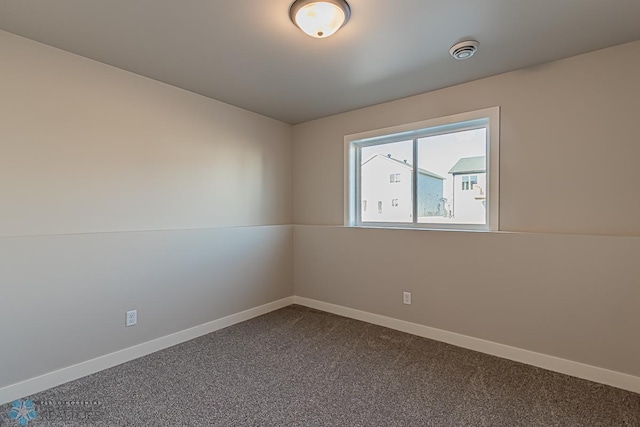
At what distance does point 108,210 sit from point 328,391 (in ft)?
7.12

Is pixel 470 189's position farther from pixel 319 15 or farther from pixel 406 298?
pixel 319 15

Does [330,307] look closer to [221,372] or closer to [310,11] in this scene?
[221,372]

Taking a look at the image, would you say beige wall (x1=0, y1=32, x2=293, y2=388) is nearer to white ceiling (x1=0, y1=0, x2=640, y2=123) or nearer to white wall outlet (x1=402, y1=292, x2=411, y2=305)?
white ceiling (x1=0, y1=0, x2=640, y2=123)

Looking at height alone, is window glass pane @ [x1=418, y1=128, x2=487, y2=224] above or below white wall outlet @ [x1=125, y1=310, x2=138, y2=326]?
above

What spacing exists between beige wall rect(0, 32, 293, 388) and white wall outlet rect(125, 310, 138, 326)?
1.4 inches

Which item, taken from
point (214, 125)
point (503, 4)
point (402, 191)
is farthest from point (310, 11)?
point (402, 191)

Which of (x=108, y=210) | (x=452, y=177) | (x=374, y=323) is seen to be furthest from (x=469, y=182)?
(x=108, y=210)

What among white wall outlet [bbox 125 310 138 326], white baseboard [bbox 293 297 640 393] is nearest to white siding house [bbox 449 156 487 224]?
white baseboard [bbox 293 297 640 393]

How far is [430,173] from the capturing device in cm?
325

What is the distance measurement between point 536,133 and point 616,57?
66 centimetres

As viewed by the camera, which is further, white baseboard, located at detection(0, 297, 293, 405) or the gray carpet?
white baseboard, located at detection(0, 297, 293, 405)

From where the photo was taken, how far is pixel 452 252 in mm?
2904

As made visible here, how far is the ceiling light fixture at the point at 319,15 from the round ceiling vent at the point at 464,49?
854 mm

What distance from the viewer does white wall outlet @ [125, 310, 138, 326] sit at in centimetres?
258
